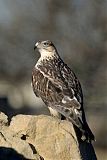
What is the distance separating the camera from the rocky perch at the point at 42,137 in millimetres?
8297

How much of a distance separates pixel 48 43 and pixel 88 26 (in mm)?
14256

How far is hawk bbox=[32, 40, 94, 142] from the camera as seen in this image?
1043cm

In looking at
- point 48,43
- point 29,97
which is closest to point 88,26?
point 29,97

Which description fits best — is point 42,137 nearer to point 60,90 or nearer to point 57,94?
point 60,90

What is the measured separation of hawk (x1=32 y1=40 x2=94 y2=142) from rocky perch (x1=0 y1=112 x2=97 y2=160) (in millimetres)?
980

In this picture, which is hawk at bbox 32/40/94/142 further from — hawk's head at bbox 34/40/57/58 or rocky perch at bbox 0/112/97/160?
rocky perch at bbox 0/112/97/160

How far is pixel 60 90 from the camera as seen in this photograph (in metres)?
10.9

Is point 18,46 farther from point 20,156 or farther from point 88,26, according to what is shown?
point 20,156

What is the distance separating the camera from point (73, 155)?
8.62 meters

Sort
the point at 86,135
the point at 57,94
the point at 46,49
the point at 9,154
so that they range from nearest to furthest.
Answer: the point at 9,154, the point at 86,135, the point at 57,94, the point at 46,49

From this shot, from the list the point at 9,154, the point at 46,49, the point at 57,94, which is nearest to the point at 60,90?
the point at 57,94

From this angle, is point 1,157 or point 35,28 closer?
point 1,157

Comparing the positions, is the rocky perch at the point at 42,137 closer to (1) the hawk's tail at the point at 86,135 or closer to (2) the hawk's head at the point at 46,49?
(1) the hawk's tail at the point at 86,135

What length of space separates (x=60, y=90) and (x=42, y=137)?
2.24 meters
